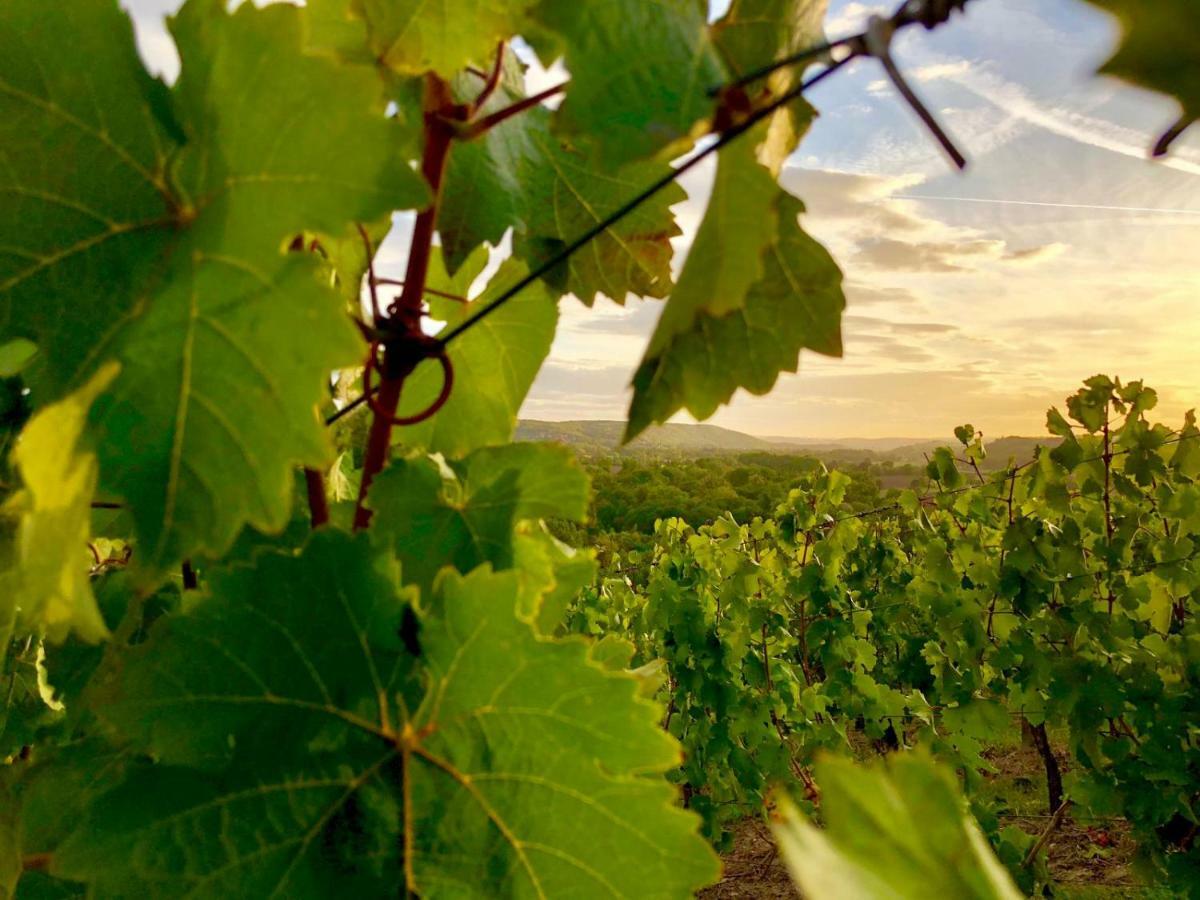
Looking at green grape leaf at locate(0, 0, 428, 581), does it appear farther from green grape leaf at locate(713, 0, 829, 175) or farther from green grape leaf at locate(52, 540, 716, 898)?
green grape leaf at locate(713, 0, 829, 175)

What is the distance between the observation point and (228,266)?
717 millimetres

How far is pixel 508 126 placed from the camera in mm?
1076

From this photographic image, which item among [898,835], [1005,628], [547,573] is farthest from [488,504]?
[1005,628]

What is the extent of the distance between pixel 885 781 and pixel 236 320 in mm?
538

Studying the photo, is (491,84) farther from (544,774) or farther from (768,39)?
(544,774)

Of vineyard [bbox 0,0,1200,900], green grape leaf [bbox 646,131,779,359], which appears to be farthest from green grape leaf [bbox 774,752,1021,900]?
green grape leaf [bbox 646,131,779,359]

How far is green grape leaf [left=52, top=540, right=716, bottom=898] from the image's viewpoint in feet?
2.68

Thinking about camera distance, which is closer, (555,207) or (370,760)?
(370,760)

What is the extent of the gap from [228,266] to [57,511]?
0.68 ft

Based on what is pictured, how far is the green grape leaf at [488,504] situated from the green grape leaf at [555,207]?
211 millimetres

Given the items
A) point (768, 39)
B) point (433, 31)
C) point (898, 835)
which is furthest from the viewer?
point (433, 31)

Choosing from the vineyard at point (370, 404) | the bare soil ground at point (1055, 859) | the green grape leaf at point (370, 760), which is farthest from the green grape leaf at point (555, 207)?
the bare soil ground at point (1055, 859)

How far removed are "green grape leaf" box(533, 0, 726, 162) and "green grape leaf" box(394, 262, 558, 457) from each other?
0.54 m

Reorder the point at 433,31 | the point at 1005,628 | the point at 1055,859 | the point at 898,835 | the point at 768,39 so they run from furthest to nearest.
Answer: the point at 1055,859 → the point at 1005,628 → the point at 433,31 → the point at 768,39 → the point at 898,835
